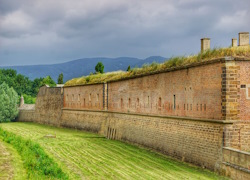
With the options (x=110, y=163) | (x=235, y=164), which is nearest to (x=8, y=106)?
(x=110, y=163)

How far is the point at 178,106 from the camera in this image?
20234mm

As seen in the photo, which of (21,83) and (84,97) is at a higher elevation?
(21,83)

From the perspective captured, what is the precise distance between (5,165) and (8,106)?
45.7 metres

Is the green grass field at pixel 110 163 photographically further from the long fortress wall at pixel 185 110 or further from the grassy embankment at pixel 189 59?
the grassy embankment at pixel 189 59

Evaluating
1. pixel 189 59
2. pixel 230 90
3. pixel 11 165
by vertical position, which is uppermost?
pixel 189 59

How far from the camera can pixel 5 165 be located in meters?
15.0

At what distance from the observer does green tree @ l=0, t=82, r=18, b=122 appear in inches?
2287

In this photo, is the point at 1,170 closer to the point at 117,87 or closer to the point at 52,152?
the point at 52,152

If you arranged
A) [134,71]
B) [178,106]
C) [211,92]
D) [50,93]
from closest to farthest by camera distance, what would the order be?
[211,92] → [178,106] → [134,71] → [50,93]

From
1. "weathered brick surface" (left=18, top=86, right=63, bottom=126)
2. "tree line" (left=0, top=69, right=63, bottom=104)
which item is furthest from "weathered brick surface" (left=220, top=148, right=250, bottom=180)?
"tree line" (left=0, top=69, right=63, bottom=104)

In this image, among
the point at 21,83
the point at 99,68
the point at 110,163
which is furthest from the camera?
→ the point at 21,83

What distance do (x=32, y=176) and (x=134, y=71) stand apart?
49.6 ft

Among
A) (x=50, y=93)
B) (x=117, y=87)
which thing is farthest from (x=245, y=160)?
(x=50, y=93)

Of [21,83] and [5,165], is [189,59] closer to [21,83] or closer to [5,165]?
[5,165]
